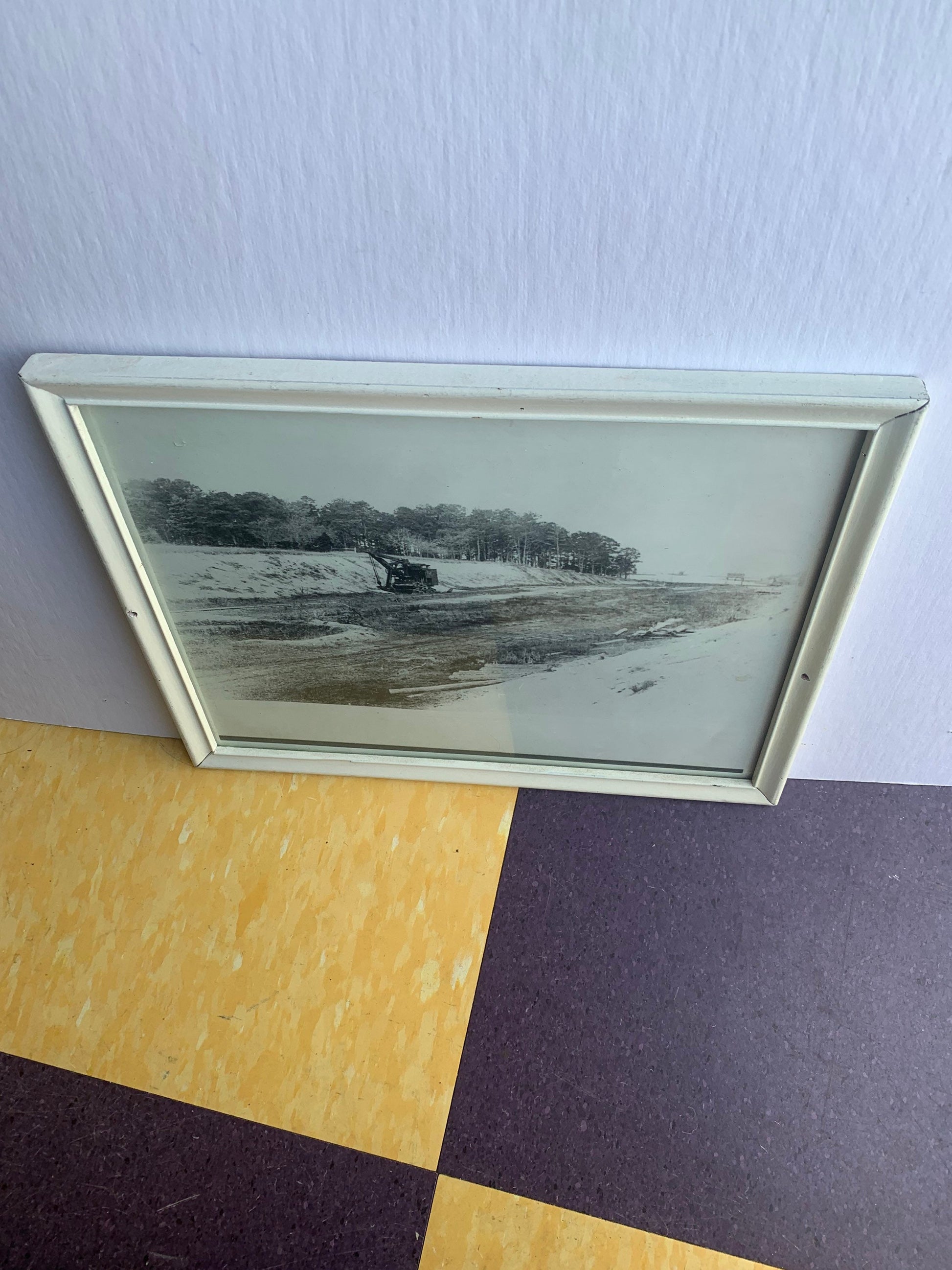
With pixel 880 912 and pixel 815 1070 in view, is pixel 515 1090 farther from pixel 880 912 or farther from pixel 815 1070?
pixel 880 912

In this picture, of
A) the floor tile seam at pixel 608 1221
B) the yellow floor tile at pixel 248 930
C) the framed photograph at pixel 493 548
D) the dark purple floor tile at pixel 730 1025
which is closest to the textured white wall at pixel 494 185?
the framed photograph at pixel 493 548

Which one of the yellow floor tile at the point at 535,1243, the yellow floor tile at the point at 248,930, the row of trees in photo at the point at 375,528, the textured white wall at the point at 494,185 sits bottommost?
the yellow floor tile at the point at 535,1243

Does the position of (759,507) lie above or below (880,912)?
above

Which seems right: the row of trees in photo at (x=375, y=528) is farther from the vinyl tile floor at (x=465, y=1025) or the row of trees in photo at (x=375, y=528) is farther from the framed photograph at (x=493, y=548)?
the vinyl tile floor at (x=465, y=1025)

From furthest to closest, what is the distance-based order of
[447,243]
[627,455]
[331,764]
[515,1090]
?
[331,764], [515,1090], [627,455], [447,243]

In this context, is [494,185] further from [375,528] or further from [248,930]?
[248,930]

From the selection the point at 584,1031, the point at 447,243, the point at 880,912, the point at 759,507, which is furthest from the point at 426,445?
the point at 880,912

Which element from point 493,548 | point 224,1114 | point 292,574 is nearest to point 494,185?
point 493,548

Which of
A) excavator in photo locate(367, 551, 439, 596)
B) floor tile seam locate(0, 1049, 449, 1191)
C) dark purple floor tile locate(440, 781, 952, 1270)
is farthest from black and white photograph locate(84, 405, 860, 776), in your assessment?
floor tile seam locate(0, 1049, 449, 1191)
